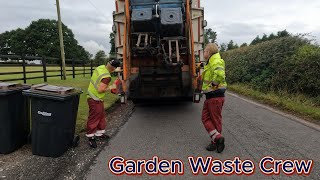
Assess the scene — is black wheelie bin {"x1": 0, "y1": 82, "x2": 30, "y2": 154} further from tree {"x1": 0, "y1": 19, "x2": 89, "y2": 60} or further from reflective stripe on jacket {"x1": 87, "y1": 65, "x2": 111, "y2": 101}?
tree {"x1": 0, "y1": 19, "x2": 89, "y2": 60}

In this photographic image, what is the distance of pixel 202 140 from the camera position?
17.8 ft

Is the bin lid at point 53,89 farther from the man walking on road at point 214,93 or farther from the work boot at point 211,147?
the work boot at point 211,147

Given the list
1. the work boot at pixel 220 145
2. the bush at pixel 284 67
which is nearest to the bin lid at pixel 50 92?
the work boot at pixel 220 145

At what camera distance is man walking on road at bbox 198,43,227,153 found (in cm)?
486

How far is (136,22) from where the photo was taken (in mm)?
6836

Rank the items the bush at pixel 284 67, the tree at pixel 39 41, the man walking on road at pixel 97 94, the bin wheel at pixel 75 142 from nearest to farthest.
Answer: the bin wheel at pixel 75 142 → the man walking on road at pixel 97 94 → the bush at pixel 284 67 → the tree at pixel 39 41

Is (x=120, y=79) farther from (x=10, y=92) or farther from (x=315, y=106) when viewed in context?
(x=315, y=106)

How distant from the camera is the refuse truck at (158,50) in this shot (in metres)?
6.84

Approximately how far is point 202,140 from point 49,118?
266 centimetres

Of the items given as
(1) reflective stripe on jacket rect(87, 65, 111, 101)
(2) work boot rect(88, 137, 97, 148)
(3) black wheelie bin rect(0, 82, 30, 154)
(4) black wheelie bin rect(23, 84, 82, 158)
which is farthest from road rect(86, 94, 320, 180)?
(3) black wheelie bin rect(0, 82, 30, 154)

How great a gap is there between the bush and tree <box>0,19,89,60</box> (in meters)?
56.4

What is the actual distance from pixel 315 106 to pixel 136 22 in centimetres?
619

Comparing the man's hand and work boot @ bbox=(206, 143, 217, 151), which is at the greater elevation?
the man's hand

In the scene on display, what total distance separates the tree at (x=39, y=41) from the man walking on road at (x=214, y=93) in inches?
2520
